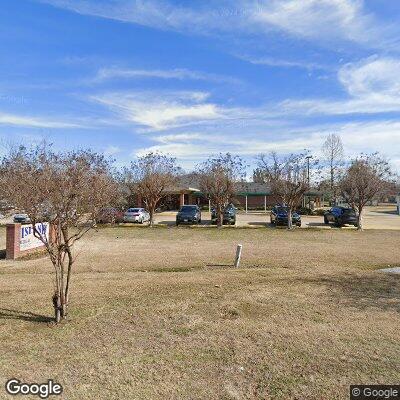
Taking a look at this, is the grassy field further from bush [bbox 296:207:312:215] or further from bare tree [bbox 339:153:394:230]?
bush [bbox 296:207:312:215]

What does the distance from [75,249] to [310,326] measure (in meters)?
11.3

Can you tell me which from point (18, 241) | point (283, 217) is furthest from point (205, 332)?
point (283, 217)

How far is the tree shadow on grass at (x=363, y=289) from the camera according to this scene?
7323 mm

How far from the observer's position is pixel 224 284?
8.80m

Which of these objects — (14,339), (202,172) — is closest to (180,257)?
(14,339)

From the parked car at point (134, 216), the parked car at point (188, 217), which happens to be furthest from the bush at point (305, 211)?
the parked car at point (134, 216)

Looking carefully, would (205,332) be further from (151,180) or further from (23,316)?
(151,180)

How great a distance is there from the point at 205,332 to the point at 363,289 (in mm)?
4431

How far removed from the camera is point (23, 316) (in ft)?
20.9

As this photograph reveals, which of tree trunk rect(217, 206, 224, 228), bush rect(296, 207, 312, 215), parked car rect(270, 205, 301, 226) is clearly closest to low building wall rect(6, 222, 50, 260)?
tree trunk rect(217, 206, 224, 228)

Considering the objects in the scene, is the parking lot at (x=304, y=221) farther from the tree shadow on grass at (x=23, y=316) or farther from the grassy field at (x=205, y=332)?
the tree shadow on grass at (x=23, y=316)

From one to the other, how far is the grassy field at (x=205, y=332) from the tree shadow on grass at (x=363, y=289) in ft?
0.08

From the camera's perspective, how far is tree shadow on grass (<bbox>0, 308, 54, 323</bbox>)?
619cm

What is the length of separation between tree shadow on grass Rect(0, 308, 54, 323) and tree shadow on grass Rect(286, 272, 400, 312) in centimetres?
534
